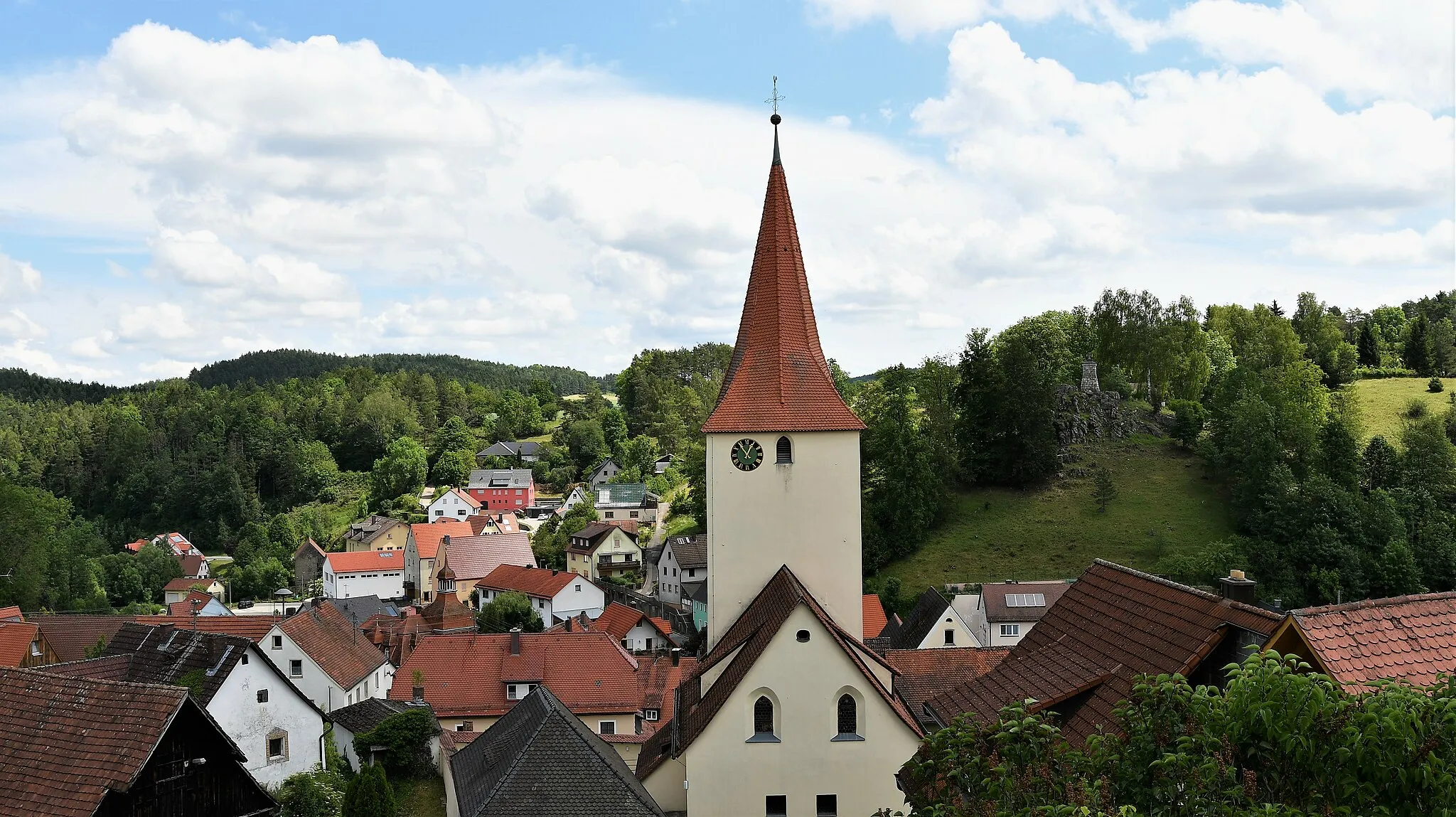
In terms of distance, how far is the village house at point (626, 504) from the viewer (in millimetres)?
93062

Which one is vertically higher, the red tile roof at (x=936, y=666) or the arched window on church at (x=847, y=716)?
the arched window on church at (x=847, y=716)

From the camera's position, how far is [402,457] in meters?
124

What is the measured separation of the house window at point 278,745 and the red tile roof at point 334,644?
9329mm

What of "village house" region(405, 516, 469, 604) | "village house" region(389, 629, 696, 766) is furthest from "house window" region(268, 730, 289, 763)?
"village house" region(405, 516, 469, 604)

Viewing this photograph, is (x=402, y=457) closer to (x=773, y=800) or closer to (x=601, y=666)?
(x=601, y=666)

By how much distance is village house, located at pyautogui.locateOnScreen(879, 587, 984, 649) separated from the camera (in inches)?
1713

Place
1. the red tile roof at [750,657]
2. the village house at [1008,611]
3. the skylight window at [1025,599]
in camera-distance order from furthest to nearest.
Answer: the skylight window at [1025,599] < the village house at [1008,611] < the red tile roof at [750,657]

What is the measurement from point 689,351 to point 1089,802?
463 ft

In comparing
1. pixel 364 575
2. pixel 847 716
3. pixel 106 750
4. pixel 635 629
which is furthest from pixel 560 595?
pixel 106 750

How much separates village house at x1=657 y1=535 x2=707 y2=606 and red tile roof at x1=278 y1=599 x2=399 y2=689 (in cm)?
2908

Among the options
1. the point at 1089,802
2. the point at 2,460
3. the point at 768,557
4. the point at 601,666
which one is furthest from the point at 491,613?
the point at 2,460

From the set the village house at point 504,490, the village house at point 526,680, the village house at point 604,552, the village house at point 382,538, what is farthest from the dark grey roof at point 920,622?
the village house at point 504,490

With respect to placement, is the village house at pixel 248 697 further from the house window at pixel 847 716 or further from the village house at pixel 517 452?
the village house at pixel 517 452

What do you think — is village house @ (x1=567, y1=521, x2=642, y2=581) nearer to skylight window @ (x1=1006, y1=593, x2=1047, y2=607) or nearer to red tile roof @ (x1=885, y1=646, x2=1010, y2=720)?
skylight window @ (x1=1006, y1=593, x2=1047, y2=607)
